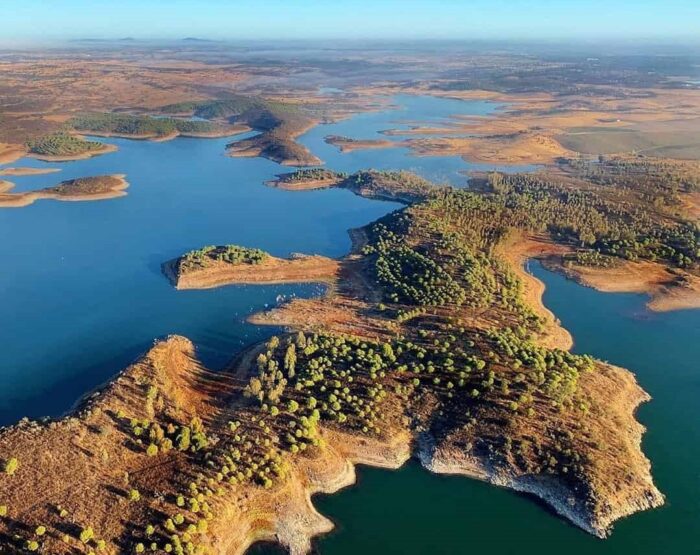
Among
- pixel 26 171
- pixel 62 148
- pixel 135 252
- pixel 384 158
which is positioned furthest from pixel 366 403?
pixel 62 148

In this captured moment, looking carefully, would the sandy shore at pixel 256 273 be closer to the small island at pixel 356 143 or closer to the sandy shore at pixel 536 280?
the sandy shore at pixel 536 280

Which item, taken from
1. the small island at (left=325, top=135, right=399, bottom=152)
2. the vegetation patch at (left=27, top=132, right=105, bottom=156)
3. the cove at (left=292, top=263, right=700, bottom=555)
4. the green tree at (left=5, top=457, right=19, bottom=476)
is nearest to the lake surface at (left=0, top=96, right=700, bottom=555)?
the cove at (left=292, top=263, right=700, bottom=555)

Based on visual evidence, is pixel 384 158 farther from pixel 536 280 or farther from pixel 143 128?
pixel 536 280

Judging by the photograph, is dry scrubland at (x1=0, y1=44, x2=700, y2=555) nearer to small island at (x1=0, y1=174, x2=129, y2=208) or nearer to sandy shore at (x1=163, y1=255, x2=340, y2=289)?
sandy shore at (x1=163, y1=255, x2=340, y2=289)

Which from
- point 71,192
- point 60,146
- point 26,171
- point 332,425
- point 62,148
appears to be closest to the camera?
point 332,425

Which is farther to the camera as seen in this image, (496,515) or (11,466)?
(496,515)

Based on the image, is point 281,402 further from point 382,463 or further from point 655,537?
point 655,537
